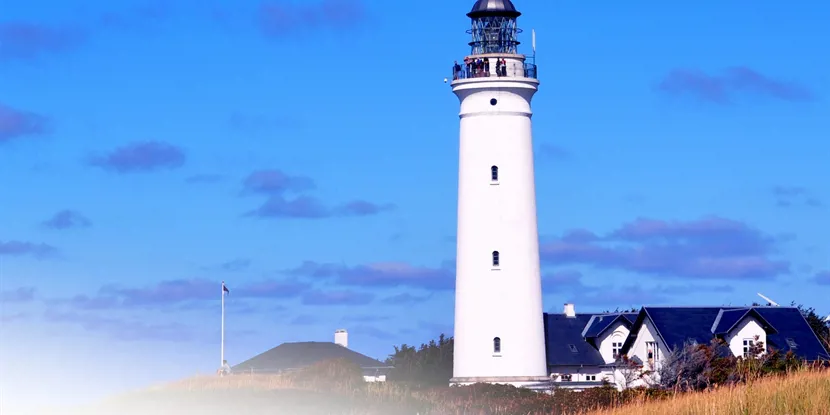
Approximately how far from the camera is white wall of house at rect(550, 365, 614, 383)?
196ft

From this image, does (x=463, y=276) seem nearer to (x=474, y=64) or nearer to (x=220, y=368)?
(x=474, y=64)

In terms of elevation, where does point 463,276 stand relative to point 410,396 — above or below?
above

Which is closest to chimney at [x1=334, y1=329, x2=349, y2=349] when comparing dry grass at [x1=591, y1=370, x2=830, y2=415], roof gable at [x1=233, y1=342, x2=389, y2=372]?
roof gable at [x1=233, y1=342, x2=389, y2=372]

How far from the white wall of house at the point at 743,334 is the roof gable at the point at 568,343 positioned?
692 centimetres

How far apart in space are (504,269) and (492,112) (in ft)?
17.4

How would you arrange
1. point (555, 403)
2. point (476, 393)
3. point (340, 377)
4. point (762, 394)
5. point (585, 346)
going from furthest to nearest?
point (585, 346) < point (340, 377) < point (476, 393) < point (555, 403) < point (762, 394)

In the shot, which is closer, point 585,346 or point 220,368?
point 220,368

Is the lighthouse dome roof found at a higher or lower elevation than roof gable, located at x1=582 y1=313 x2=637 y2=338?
higher

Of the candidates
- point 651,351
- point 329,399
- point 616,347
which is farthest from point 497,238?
point 616,347

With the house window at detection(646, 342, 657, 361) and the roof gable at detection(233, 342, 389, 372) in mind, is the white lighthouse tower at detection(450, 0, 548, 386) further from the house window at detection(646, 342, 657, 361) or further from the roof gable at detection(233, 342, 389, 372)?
the roof gable at detection(233, 342, 389, 372)

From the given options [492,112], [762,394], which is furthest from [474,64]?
[762,394]

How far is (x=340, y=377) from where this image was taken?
53.5 metres

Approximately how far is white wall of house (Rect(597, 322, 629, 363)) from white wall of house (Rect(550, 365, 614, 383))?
3.36 ft

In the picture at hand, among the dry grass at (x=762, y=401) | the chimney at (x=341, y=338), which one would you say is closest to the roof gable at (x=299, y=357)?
the chimney at (x=341, y=338)
